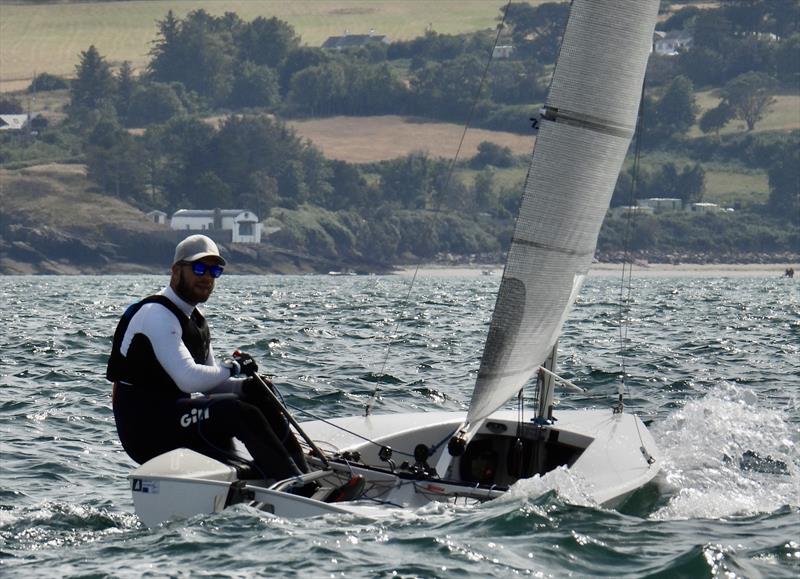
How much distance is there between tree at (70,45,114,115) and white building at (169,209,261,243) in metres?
46.2

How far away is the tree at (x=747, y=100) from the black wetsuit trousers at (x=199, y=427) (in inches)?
5771

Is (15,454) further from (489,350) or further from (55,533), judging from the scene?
(489,350)

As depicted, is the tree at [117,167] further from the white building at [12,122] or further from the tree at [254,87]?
the tree at [254,87]

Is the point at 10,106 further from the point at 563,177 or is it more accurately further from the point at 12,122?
the point at 563,177

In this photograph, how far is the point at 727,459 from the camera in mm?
10914

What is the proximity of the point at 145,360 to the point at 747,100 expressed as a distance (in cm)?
14879

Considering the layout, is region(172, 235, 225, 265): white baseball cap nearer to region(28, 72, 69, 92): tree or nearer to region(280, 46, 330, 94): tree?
region(28, 72, 69, 92): tree

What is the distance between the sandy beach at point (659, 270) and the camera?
116 metres

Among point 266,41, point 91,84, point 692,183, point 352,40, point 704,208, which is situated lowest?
point 704,208

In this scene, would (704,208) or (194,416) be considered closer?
(194,416)

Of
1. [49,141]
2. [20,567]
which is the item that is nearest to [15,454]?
[20,567]

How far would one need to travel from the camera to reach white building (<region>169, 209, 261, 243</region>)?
116938 millimetres

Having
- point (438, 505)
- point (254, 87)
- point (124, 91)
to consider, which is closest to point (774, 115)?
point (254, 87)

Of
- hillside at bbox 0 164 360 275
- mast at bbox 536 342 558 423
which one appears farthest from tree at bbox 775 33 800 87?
mast at bbox 536 342 558 423
